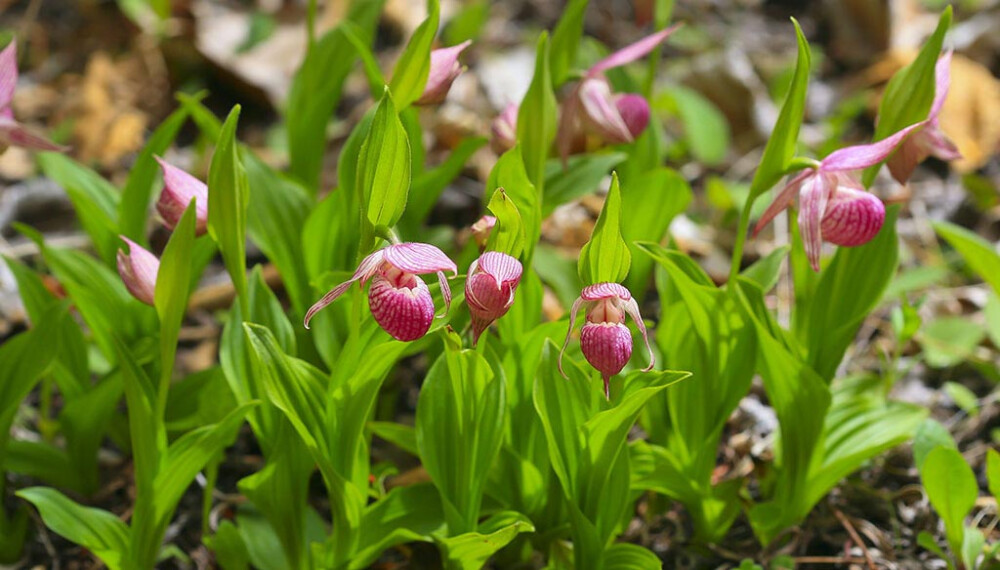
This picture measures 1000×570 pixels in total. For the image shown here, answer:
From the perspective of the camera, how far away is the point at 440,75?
1.43m

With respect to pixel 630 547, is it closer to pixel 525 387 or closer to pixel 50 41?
pixel 525 387

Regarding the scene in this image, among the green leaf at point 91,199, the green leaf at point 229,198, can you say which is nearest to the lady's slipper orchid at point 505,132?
the green leaf at point 229,198

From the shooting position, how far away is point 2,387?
5.07ft

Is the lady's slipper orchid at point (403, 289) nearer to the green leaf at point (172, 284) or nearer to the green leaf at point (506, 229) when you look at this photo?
the green leaf at point (506, 229)

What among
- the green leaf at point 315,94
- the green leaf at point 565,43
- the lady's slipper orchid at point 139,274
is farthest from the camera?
the green leaf at point 315,94

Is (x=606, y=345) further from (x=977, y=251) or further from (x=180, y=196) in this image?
(x=977, y=251)

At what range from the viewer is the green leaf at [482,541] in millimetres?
1296

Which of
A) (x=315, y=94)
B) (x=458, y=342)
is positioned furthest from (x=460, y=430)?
(x=315, y=94)

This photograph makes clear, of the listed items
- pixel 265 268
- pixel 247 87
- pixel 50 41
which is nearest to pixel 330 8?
pixel 247 87

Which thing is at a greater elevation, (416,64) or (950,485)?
(416,64)

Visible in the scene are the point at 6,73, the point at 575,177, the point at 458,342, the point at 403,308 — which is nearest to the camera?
the point at 403,308

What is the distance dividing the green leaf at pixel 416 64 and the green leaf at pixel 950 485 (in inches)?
38.0

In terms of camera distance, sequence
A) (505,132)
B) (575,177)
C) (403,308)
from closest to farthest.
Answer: (403,308)
(505,132)
(575,177)

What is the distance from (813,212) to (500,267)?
18.7 inches
